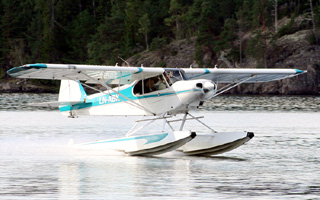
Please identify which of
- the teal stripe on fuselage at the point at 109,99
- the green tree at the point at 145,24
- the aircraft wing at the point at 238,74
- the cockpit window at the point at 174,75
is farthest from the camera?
the green tree at the point at 145,24

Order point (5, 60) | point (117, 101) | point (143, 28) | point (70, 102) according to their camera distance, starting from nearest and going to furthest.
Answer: point (117, 101) < point (70, 102) < point (143, 28) < point (5, 60)

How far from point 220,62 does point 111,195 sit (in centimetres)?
5688

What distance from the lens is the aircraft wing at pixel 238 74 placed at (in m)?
14.7

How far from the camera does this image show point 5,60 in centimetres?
8562

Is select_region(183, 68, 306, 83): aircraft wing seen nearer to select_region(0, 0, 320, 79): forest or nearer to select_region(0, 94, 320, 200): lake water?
select_region(0, 94, 320, 200): lake water

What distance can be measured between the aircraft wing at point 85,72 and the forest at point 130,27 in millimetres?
48376

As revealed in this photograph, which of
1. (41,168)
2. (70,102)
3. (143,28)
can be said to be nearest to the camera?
(41,168)

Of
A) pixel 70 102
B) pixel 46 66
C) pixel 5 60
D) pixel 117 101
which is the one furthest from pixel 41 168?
pixel 5 60

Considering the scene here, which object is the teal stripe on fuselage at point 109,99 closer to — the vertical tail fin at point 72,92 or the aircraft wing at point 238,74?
the vertical tail fin at point 72,92

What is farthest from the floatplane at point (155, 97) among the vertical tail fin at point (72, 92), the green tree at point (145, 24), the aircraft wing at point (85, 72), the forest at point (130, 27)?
the green tree at point (145, 24)

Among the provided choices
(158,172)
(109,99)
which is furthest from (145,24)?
(158,172)

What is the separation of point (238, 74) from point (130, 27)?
209 ft

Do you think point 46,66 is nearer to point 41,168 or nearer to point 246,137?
point 41,168

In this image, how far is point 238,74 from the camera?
15.2m
